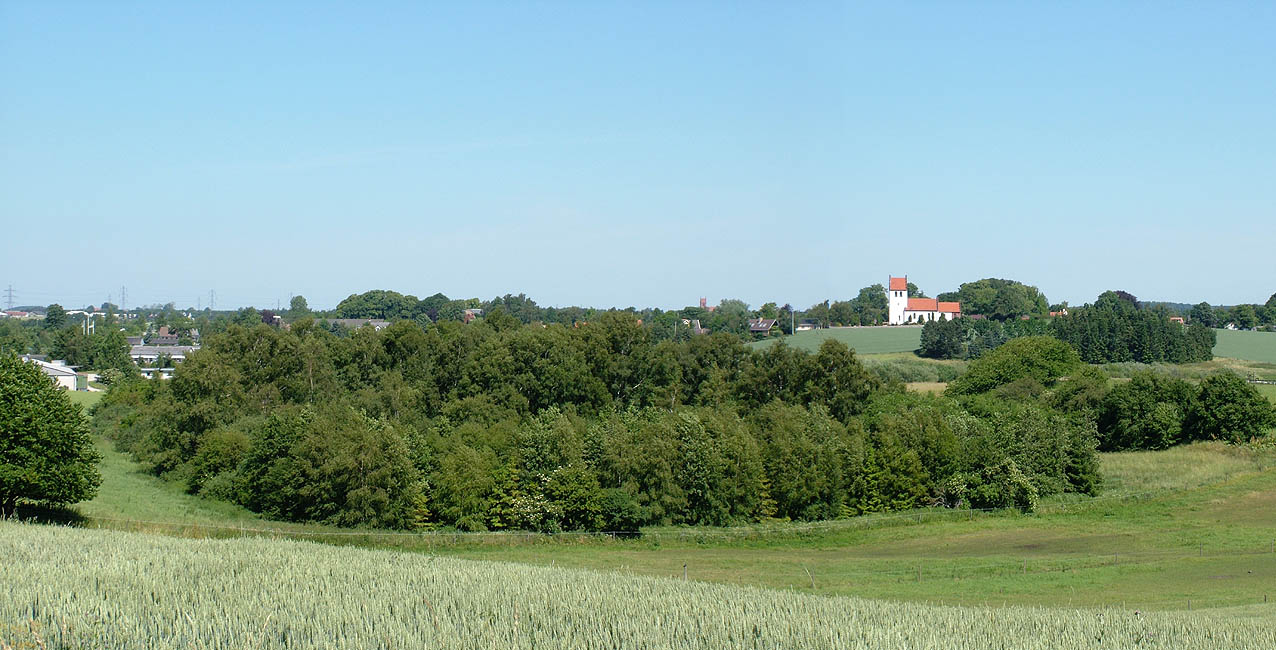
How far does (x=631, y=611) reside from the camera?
15.1m

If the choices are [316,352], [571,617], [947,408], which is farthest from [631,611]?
[316,352]

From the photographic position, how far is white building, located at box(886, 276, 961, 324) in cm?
16725

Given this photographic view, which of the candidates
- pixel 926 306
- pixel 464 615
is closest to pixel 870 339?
pixel 926 306

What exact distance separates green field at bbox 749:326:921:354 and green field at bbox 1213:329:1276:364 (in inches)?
1322

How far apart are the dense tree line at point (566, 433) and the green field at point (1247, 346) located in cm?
6181

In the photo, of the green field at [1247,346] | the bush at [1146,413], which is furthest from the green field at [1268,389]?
the green field at [1247,346]

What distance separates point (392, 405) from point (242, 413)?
8476mm

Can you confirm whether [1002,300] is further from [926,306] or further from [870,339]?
[870,339]

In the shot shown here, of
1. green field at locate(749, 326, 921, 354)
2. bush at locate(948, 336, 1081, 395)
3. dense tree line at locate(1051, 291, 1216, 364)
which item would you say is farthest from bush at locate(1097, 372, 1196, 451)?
dense tree line at locate(1051, 291, 1216, 364)

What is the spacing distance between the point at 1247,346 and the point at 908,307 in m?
56.1

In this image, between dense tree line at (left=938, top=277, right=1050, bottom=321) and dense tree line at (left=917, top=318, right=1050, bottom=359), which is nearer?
dense tree line at (left=917, top=318, right=1050, bottom=359)

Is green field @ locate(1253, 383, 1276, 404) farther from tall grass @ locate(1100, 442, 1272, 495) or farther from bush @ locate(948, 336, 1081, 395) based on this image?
tall grass @ locate(1100, 442, 1272, 495)

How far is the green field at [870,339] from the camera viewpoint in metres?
112

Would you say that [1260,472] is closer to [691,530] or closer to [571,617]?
[691,530]
